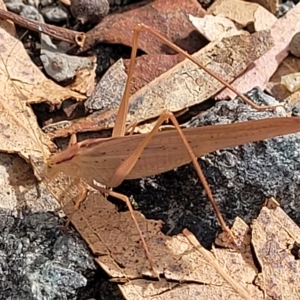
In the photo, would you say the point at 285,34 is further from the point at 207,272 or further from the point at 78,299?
the point at 78,299

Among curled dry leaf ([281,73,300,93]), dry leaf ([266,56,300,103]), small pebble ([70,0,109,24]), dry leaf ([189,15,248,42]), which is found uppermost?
small pebble ([70,0,109,24])

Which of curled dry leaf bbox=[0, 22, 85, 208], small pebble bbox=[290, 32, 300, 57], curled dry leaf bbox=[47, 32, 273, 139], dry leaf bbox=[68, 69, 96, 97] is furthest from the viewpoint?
small pebble bbox=[290, 32, 300, 57]

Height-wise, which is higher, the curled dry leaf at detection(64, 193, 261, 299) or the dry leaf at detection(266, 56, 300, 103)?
the dry leaf at detection(266, 56, 300, 103)

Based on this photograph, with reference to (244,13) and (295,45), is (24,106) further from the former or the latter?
(295,45)

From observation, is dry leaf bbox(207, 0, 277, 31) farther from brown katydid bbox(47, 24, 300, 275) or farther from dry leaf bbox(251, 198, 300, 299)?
dry leaf bbox(251, 198, 300, 299)

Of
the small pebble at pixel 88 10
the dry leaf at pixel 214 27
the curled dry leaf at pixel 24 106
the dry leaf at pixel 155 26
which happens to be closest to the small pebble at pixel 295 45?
the dry leaf at pixel 214 27

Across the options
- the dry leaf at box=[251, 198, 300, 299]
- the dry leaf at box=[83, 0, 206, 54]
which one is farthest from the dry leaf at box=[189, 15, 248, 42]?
the dry leaf at box=[251, 198, 300, 299]

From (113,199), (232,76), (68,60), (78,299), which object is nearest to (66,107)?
(68,60)
